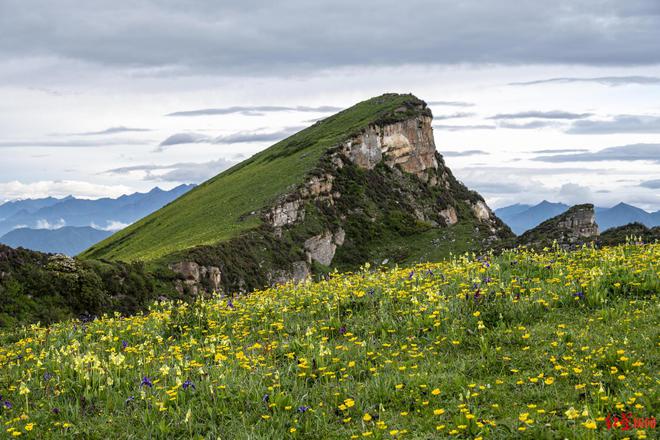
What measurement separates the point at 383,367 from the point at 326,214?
86965 millimetres

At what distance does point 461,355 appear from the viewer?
10.2 metres

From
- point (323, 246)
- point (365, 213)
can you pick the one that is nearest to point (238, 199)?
point (323, 246)

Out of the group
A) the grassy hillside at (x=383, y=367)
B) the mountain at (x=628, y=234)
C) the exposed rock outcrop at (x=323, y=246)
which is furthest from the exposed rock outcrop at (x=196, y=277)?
the grassy hillside at (x=383, y=367)

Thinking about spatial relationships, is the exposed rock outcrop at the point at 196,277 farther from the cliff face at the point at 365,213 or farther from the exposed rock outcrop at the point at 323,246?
the exposed rock outcrop at the point at 323,246

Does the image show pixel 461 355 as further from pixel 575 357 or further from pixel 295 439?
pixel 295 439

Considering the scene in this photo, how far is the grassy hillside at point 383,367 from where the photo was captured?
789 cm

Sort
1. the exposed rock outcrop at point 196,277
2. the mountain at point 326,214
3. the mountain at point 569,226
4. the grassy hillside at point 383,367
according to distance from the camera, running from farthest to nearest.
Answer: the mountain at point 569,226 → the mountain at point 326,214 → the exposed rock outcrop at point 196,277 → the grassy hillside at point 383,367

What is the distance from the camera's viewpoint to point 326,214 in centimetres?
9675

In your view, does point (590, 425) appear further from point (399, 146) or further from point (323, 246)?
point (399, 146)

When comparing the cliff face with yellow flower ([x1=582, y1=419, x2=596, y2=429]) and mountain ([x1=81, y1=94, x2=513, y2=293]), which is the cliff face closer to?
mountain ([x1=81, y1=94, x2=513, y2=293])

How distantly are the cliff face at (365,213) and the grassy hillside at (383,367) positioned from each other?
156ft

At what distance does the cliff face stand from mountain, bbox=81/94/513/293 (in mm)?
221

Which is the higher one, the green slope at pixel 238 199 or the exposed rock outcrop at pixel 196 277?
the green slope at pixel 238 199

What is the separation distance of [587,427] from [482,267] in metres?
9.50
